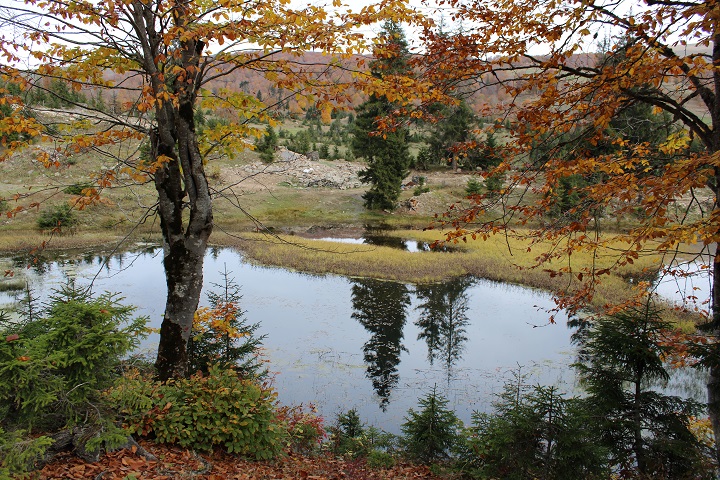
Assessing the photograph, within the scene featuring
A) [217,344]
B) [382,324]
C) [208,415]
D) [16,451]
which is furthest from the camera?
[382,324]

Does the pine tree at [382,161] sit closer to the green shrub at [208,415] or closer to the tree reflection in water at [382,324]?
the tree reflection in water at [382,324]

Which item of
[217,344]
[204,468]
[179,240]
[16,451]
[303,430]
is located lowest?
[303,430]

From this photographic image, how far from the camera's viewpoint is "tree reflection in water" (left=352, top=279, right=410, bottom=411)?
11644mm

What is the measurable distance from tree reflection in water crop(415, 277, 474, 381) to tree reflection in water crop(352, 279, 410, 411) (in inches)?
26.8

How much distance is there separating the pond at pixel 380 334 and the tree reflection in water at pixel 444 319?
0.03 m

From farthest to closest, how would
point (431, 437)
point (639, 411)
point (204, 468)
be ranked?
point (431, 437), point (639, 411), point (204, 468)

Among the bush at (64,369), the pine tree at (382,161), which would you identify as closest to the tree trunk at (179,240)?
the bush at (64,369)

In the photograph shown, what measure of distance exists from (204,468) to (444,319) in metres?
11.5

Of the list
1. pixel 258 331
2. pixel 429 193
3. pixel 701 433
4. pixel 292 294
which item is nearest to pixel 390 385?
pixel 258 331

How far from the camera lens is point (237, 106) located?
20.1ft

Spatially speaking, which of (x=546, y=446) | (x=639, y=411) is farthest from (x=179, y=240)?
(x=639, y=411)

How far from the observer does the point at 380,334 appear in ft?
46.7

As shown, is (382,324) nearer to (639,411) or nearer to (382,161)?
(639,411)

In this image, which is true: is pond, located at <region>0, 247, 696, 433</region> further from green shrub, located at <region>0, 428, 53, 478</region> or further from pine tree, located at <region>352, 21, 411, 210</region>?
pine tree, located at <region>352, 21, 411, 210</region>
